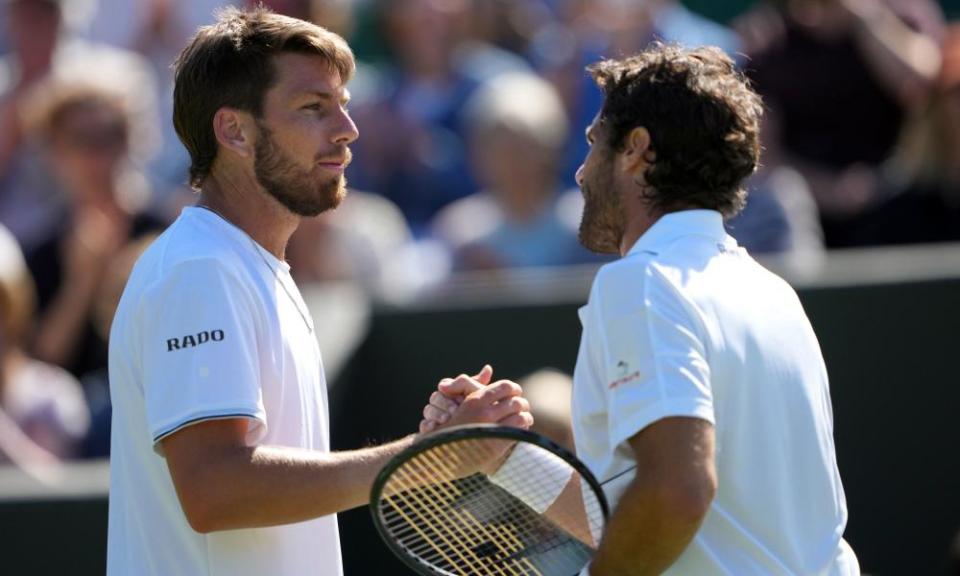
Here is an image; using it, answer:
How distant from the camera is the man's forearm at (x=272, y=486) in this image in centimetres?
286

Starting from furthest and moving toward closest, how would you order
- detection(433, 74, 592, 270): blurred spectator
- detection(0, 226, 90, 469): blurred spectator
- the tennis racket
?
detection(433, 74, 592, 270): blurred spectator
detection(0, 226, 90, 469): blurred spectator
the tennis racket

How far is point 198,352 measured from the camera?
9.55 feet

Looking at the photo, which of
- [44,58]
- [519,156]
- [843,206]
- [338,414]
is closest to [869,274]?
[843,206]

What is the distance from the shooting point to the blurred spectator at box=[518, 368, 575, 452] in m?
4.25

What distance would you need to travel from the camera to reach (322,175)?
319 centimetres

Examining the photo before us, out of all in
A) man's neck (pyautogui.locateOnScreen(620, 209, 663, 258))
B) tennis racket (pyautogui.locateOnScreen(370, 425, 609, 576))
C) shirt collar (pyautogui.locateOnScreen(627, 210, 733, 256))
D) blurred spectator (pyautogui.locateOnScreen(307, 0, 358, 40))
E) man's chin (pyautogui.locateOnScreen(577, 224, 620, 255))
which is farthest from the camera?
blurred spectator (pyautogui.locateOnScreen(307, 0, 358, 40))

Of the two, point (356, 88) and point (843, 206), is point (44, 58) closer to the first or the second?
point (356, 88)

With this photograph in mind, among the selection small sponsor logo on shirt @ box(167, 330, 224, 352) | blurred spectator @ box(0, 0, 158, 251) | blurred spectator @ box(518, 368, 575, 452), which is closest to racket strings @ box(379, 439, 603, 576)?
small sponsor logo on shirt @ box(167, 330, 224, 352)

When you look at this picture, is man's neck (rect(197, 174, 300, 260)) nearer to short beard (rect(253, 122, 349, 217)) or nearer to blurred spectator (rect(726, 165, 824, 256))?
short beard (rect(253, 122, 349, 217))

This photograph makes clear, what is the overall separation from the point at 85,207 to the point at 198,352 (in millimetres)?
4362

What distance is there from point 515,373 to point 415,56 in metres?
2.53

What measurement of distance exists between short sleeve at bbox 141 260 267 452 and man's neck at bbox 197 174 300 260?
0.67 feet

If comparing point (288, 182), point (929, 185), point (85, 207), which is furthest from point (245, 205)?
point (929, 185)

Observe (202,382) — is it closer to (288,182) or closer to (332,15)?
(288,182)
